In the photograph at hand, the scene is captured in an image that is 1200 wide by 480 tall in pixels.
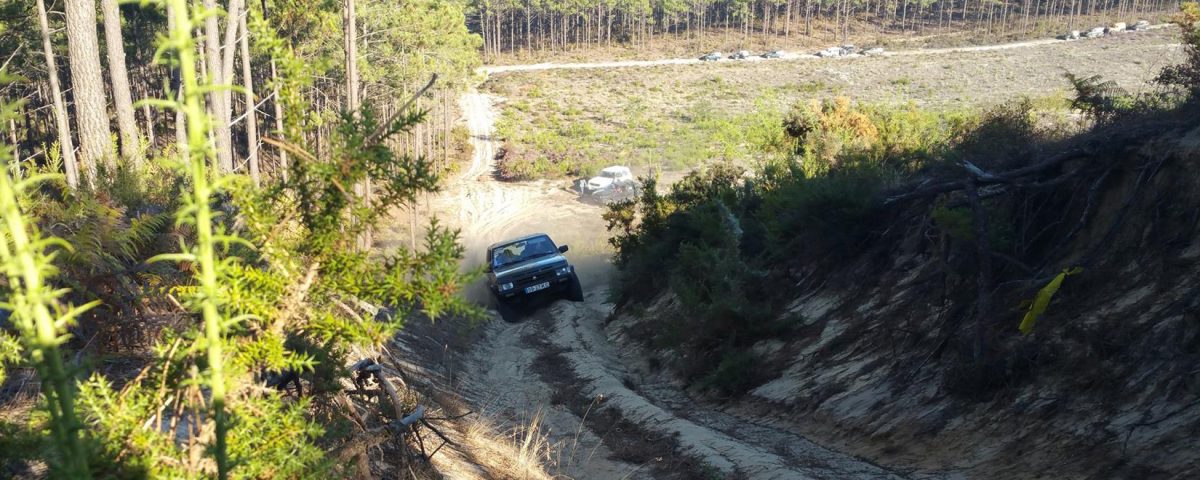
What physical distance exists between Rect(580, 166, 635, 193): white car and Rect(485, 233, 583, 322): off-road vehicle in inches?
991

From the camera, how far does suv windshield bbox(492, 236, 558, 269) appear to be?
23359mm

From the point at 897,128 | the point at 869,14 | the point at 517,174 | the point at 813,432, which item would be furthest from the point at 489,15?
the point at 813,432

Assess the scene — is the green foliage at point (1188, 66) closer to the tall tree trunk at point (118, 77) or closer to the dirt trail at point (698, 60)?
the tall tree trunk at point (118, 77)

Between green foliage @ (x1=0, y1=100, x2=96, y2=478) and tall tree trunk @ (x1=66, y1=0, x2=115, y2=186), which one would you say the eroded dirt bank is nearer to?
green foliage @ (x1=0, y1=100, x2=96, y2=478)

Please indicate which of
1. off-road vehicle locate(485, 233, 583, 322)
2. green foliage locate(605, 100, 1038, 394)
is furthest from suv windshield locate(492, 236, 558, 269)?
green foliage locate(605, 100, 1038, 394)

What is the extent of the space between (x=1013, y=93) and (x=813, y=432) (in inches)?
2198

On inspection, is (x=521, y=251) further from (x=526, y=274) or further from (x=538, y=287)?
(x=538, y=287)

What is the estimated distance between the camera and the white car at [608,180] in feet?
163

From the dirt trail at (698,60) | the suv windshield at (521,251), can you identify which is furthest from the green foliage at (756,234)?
the dirt trail at (698,60)

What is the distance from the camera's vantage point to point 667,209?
24250 millimetres

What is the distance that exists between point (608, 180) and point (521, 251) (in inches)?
1066

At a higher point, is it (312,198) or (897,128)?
(312,198)

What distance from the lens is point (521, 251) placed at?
2367cm

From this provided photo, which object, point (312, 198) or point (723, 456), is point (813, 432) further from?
point (312, 198)
